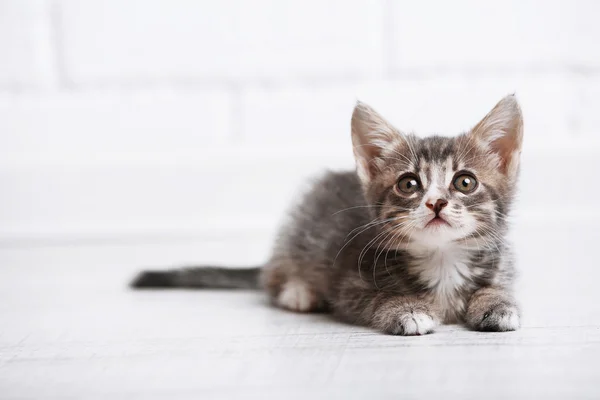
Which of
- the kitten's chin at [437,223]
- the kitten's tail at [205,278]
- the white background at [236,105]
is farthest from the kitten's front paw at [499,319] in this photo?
the white background at [236,105]

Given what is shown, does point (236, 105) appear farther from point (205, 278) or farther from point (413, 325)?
point (413, 325)

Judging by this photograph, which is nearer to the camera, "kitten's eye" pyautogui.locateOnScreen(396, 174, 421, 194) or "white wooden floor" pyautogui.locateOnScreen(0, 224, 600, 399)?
"white wooden floor" pyautogui.locateOnScreen(0, 224, 600, 399)

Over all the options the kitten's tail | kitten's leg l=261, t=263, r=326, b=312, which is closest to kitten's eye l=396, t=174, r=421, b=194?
kitten's leg l=261, t=263, r=326, b=312

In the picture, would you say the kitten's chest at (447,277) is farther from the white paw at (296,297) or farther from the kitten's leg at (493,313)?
the white paw at (296,297)

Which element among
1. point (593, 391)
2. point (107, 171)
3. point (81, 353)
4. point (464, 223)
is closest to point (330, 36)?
point (107, 171)

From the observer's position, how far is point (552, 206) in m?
2.70

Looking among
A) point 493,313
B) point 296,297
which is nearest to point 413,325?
point 493,313

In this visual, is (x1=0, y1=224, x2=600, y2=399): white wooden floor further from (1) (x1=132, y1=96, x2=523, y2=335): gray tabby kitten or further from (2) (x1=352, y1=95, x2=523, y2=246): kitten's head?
(2) (x1=352, y1=95, x2=523, y2=246): kitten's head

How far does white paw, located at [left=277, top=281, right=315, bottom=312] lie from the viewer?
1.72m

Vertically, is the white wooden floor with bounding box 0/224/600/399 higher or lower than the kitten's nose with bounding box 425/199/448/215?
lower

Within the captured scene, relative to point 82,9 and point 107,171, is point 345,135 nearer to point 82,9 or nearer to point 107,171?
point 107,171

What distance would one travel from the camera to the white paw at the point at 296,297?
5.64ft

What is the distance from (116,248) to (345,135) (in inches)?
38.7

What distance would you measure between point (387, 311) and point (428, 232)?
188mm
